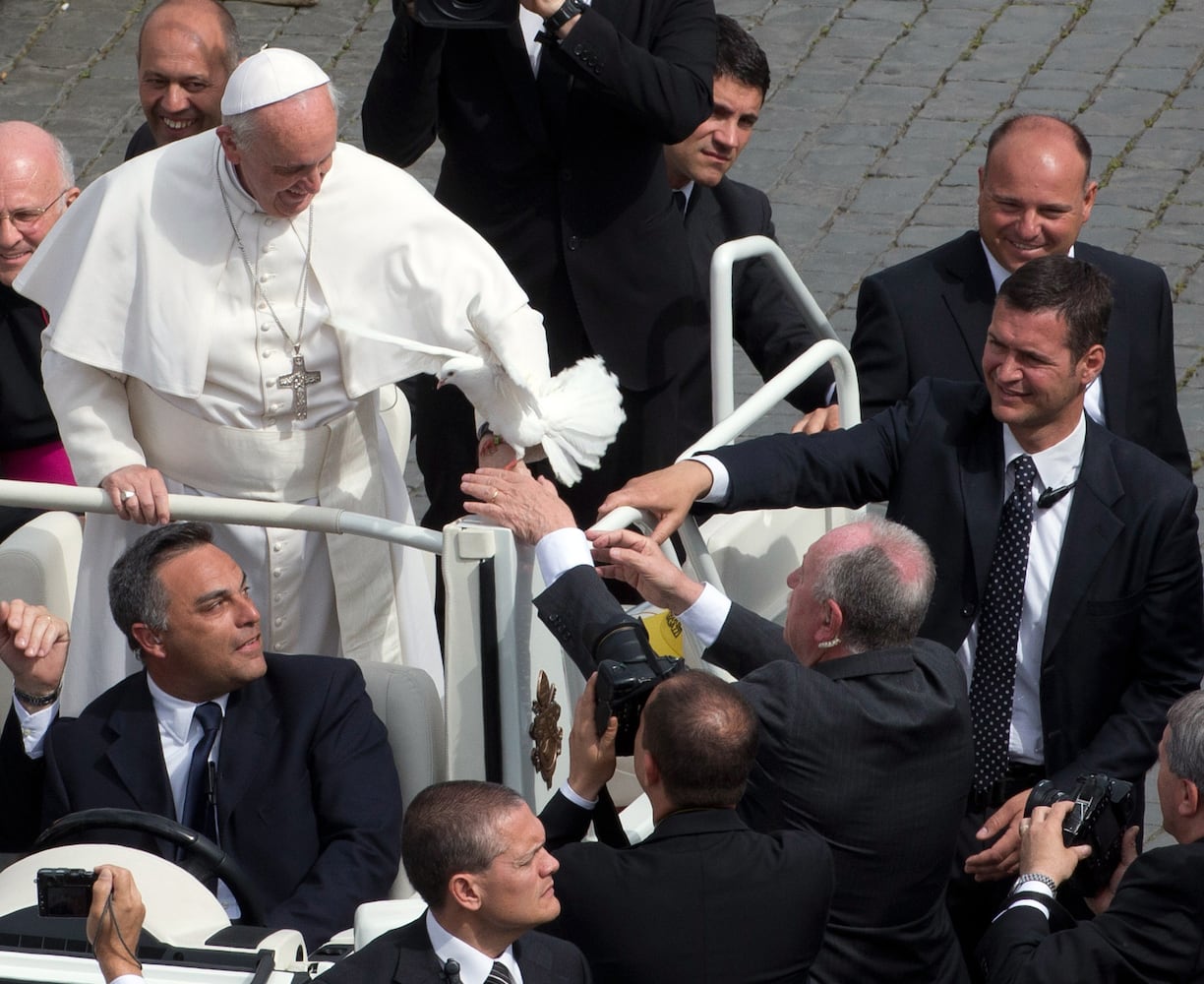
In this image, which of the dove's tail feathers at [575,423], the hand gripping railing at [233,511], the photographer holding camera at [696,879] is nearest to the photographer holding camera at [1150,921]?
the photographer holding camera at [696,879]

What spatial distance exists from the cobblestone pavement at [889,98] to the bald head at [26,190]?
280 centimetres

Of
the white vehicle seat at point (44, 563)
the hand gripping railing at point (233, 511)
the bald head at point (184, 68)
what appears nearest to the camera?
the hand gripping railing at point (233, 511)

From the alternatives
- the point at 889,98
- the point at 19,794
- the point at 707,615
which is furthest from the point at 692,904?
the point at 889,98

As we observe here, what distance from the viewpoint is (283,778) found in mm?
3609

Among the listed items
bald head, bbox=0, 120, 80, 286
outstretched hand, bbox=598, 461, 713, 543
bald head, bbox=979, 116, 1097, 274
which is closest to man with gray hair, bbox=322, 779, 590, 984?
outstretched hand, bbox=598, 461, 713, 543

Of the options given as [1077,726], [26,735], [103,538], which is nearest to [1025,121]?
[1077,726]

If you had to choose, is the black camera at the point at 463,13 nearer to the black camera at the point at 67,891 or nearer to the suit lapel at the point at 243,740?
the suit lapel at the point at 243,740

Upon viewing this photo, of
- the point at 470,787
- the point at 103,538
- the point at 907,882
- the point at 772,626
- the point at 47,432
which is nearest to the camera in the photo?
the point at 470,787

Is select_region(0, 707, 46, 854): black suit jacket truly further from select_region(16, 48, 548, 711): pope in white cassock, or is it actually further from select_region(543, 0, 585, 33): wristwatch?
select_region(543, 0, 585, 33): wristwatch

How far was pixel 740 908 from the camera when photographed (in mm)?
2852

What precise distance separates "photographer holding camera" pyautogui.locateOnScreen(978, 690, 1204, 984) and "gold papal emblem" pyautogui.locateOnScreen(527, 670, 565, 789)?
77 cm

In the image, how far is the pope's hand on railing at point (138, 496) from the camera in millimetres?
3607

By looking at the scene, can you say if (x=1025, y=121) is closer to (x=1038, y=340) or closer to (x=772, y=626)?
(x=1038, y=340)

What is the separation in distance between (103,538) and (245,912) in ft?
3.77
